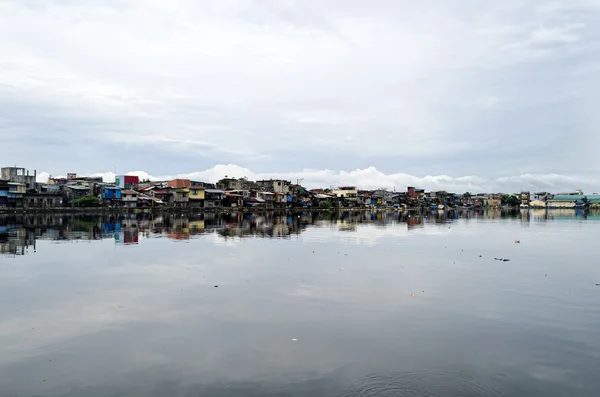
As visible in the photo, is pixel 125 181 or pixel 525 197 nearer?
pixel 125 181

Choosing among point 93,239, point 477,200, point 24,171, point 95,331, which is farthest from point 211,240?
point 477,200

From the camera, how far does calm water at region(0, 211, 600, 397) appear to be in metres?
7.99

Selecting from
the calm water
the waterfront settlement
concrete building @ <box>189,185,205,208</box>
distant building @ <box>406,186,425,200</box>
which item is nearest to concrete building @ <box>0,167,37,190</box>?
the waterfront settlement

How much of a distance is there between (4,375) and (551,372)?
10256mm

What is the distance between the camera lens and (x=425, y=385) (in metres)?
7.82

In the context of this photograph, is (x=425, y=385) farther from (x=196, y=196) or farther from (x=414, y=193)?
(x=414, y=193)

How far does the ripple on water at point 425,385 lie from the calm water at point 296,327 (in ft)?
0.12

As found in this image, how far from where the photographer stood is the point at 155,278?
57.3 ft

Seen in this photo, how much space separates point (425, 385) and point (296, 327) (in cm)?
409

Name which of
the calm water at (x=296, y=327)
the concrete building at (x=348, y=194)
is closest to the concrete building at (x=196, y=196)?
the concrete building at (x=348, y=194)

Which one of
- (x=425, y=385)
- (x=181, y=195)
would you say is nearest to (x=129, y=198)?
Answer: (x=181, y=195)

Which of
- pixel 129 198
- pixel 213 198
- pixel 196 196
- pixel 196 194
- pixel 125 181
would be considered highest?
pixel 125 181

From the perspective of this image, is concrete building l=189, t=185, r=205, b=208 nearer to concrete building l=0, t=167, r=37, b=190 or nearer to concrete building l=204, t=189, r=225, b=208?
concrete building l=204, t=189, r=225, b=208

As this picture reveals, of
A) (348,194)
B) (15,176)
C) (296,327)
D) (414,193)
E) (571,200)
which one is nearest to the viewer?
(296,327)
